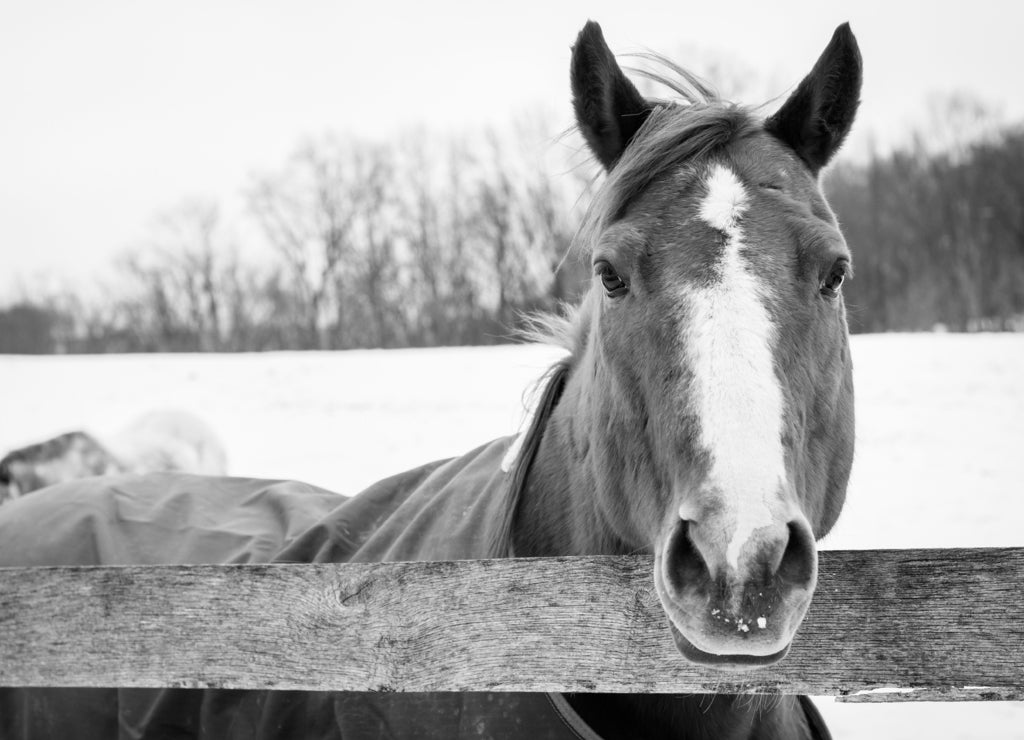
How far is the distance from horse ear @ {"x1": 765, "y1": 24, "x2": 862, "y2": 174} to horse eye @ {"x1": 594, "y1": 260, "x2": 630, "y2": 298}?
2.14ft

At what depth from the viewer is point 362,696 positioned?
2320mm

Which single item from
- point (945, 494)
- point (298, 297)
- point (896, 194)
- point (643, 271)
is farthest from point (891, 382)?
point (298, 297)

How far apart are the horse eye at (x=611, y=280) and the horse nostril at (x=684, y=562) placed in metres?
0.67

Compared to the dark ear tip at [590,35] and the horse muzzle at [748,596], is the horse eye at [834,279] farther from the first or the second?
the dark ear tip at [590,35]

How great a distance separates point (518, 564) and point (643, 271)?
0.75 metres

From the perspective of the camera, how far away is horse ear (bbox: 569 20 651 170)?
2271mm

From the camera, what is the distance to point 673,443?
5.84 feet

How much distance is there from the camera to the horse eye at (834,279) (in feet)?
6.48

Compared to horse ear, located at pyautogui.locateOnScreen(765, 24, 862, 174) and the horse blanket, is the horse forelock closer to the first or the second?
horse ear, located at pyautogui.locateOnScreen(765, 24, 862, 174)

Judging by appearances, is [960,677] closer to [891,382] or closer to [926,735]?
[926,735]

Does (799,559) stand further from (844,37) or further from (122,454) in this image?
(122,454)

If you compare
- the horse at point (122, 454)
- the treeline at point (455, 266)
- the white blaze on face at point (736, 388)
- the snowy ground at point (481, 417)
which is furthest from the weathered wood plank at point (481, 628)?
the treeline at point (455, 266)

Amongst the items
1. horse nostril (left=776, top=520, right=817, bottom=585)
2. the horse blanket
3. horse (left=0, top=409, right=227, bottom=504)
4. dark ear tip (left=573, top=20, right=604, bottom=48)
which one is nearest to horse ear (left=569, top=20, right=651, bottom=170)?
dark ear tip (left=573, top=20, right=604, bottom=48)

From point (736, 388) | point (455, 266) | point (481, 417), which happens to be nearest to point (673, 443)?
point (736, 388)
